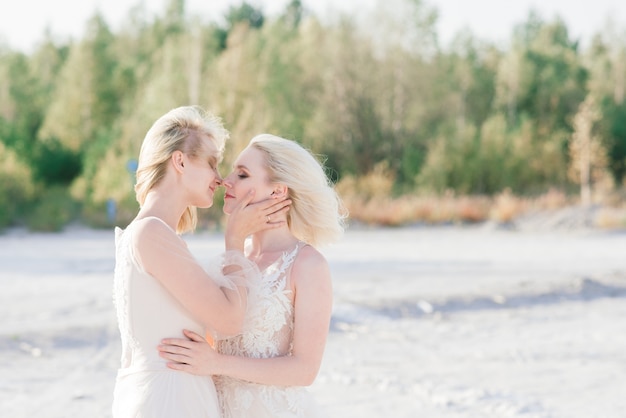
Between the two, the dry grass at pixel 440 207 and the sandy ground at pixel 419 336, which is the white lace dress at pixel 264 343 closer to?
the sandy ground at pixel 419 336

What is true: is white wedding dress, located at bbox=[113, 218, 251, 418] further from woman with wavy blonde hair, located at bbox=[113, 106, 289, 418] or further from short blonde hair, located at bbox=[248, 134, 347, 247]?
short blonde hair, located at bbox=[248, 134, 347, 247]

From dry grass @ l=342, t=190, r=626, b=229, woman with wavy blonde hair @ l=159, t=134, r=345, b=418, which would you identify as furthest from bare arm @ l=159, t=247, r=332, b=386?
dry grass @ l=342, t=190, r=626, b=229

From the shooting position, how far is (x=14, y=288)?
12.7 meters

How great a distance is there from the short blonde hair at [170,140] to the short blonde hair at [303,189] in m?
0.24

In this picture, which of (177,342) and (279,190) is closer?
(177,342)

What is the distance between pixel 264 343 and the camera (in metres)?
3.04

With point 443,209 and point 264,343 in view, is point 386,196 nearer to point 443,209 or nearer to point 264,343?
point 443,209

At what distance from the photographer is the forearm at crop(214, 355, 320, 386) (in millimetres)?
2936

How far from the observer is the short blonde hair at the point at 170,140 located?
284 cm

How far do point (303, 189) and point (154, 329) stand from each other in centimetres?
78

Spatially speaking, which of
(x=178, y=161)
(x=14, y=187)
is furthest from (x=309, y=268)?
(x=14, y=187)

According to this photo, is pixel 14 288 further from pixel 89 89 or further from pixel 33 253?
pixel 89 89

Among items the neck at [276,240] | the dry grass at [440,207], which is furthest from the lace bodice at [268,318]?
the dry grass at [440,207]

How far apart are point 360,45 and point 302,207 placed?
30.9 metres
